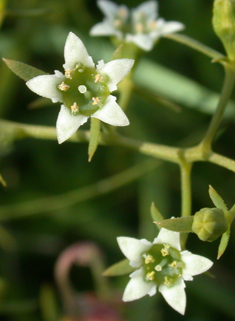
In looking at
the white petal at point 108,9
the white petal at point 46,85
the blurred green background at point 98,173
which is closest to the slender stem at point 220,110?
the white petal at point 46,85

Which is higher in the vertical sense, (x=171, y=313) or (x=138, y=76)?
(x=138, y=76)

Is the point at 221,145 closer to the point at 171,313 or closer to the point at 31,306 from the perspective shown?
the point at 171,313

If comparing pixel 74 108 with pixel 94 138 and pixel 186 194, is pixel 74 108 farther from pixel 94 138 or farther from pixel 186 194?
pixel 186 194

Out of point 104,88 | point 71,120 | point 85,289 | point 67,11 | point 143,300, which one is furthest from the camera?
point 67,11

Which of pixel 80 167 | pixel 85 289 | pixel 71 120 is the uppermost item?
pixel 71 120

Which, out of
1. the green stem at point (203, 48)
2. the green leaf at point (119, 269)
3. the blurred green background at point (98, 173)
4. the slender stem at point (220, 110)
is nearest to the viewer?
the green leaf at point (119, 269)

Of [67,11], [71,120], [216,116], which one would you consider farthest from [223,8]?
[67,11]

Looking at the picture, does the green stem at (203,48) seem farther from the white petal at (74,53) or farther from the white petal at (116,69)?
the white petal at (74,53)
